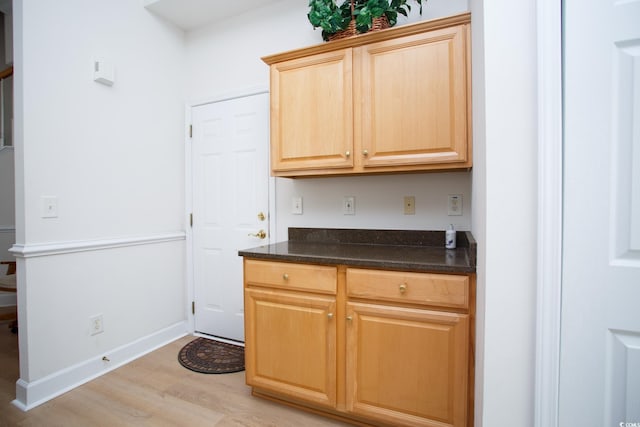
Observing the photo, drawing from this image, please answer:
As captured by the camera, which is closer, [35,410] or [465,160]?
[465,160]

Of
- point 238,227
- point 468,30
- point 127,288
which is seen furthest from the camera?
point 238,227

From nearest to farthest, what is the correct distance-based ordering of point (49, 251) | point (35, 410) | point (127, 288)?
point (35, 410), point (49, 251), point (127, 288)

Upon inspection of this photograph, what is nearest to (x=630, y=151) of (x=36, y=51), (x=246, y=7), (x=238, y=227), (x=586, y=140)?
Result: (x=586, y=140)

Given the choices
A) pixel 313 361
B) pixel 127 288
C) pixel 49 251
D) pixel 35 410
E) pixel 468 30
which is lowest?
pixel 35 410

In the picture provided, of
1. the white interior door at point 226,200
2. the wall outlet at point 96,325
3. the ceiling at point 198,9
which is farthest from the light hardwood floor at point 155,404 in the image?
the ceiling at point 198,9

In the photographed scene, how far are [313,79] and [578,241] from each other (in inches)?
58.7

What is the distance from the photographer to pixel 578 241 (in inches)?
31.7

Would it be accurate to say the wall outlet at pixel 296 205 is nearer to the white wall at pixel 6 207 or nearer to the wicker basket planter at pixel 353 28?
the wicker basket planter at pixel 353 28

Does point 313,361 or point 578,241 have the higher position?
point 578,241

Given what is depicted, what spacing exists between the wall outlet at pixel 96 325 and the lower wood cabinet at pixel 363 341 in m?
1.12

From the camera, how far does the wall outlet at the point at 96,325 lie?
193cm

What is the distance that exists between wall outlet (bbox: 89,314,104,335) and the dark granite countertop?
120 centimetres

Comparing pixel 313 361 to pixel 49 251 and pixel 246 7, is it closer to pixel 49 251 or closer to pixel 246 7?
pixel 49 251

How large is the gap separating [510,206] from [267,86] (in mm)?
1967
